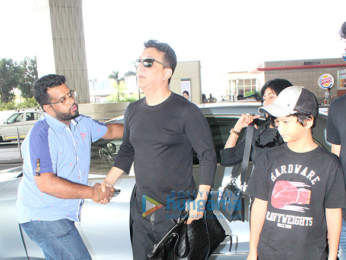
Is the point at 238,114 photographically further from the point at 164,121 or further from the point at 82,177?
the point at 82,177

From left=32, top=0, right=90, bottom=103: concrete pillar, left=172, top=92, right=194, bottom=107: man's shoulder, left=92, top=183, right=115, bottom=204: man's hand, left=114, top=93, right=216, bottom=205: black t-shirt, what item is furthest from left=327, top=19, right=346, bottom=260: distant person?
left=32, top=0, right=90, bottom=103: concrete pillar

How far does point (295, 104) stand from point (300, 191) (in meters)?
0.44

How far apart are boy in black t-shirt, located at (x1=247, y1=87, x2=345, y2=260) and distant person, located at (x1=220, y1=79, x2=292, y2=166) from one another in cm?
35

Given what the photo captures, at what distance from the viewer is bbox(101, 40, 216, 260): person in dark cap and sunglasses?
1.77 meters

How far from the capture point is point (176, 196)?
6.09 ft

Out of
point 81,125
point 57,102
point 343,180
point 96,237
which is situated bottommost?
point 96,237

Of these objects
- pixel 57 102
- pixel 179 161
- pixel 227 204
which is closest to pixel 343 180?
pixel 227 204

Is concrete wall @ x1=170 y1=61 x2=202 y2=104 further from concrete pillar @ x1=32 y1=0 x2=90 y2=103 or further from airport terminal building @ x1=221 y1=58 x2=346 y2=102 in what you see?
airport terminal building @ x1=221 y1=58 x2=346 y2=102

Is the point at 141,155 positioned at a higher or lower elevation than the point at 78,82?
lower

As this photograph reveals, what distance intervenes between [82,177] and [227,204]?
3.25 ft

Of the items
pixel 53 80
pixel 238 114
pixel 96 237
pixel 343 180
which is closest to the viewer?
pixel 343 180

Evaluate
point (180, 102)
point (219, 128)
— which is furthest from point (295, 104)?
point (219, 128)

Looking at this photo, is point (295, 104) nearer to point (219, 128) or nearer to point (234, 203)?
point (234, 203)

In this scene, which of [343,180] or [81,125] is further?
[81,125]
